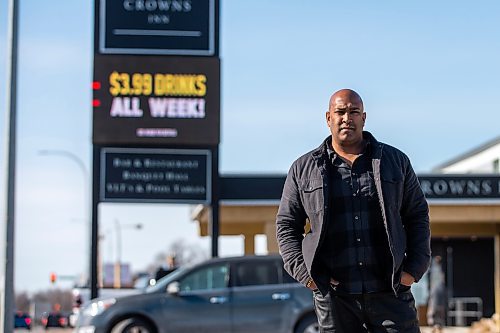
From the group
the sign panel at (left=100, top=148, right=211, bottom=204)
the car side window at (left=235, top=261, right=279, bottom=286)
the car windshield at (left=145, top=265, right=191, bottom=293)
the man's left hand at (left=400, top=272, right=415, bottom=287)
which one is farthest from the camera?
the sign panel at (left=100, top=148, right=211, bottom=204)

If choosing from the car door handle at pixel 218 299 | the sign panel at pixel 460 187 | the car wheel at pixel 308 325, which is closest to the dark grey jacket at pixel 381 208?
the car wheel at pixel 308 325

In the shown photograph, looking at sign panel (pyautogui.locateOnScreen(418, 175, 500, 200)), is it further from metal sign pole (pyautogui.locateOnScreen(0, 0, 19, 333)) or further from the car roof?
metal sign pole (pyautogui.locateOnScreen(0, 0, 19, 333))

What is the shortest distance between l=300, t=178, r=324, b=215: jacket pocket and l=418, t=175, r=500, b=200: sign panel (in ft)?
65.6

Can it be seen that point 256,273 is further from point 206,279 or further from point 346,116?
point 346,116

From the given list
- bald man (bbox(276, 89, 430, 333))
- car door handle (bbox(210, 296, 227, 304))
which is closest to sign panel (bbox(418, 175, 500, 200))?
car door handle (bbox(210, 296, 227, 304))

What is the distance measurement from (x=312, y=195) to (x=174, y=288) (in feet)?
31.7

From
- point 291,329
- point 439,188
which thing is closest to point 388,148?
point 291,329

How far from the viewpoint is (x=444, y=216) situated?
2559 centimetres

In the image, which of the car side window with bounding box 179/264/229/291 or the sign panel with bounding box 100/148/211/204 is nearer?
the car side window with bounding box 179/264/229/291

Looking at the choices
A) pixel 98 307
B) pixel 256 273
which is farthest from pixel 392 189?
pixel 98 307

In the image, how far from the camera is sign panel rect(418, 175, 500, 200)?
2483 cm

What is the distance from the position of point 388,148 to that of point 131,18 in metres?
15.8

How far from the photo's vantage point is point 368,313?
16.6 feet

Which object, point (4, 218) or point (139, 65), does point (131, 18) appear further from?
point (4, 218)
